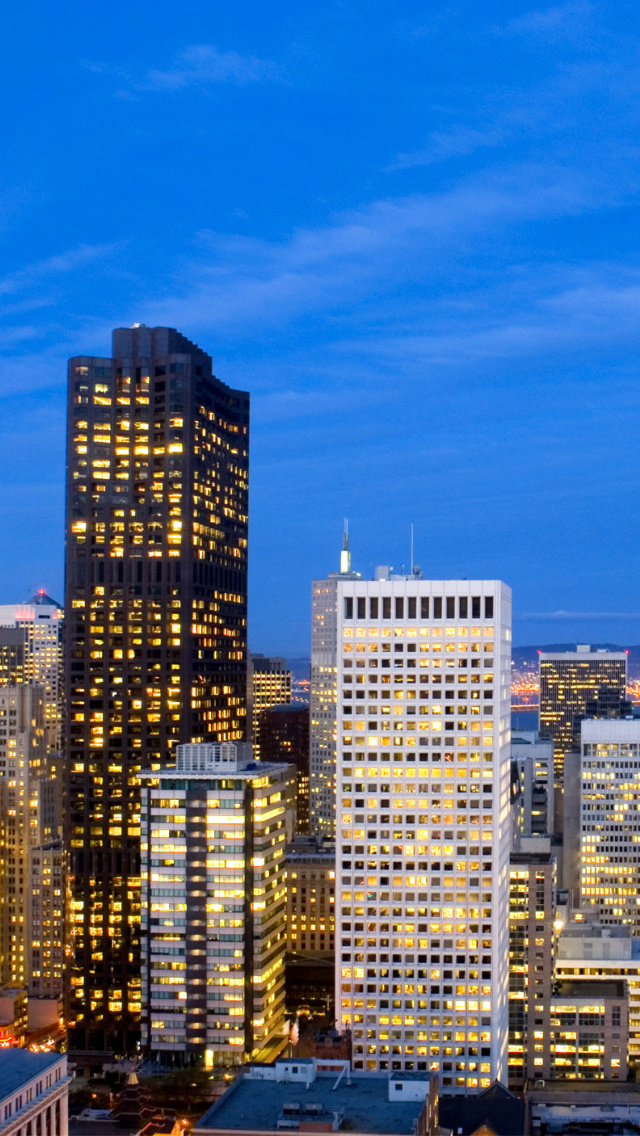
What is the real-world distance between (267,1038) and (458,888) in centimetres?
3893

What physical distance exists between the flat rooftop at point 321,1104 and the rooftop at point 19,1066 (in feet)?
46.3

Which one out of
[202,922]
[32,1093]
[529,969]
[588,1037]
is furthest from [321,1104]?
[588,1037]

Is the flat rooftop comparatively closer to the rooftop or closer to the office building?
the rooftop

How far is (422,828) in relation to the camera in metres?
160

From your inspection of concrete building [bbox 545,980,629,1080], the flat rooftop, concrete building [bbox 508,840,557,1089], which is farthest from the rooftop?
concrete building [bbox 545,980,629,1080]

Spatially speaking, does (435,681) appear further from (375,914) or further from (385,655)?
(375,914)

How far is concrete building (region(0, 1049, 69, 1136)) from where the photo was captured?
10806 centimetres

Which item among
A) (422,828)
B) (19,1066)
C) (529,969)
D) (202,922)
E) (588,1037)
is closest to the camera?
(19,1066)

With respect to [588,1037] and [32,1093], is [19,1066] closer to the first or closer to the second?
[32,1093]

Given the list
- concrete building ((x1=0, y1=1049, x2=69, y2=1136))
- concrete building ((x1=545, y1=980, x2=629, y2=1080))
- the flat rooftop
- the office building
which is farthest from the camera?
concrete building ((x1=545, y1=980, x2=629, y2=1080))

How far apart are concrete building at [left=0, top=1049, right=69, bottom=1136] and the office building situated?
50.9 m

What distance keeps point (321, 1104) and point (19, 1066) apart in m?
24.9

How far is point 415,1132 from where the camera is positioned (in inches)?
Answer: 4304

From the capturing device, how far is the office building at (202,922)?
173 meters
